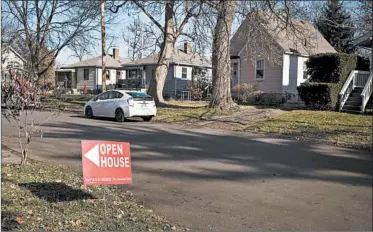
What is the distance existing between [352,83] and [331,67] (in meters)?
1.45

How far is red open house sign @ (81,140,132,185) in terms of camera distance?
543cm

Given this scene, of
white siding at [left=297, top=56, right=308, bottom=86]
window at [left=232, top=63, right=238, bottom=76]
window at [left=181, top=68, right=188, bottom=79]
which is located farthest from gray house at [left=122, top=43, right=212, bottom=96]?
white siding at [left=297, top=56, right=308, bottom=86]

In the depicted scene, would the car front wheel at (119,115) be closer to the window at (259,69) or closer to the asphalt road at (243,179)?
the asphalt road at (243,179)

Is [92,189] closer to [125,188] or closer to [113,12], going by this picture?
[125,188]

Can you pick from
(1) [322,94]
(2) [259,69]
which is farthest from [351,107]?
(2) [259,69]

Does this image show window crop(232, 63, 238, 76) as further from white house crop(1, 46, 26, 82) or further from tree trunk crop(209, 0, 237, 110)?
white house crop(1, 46, 26, 82)

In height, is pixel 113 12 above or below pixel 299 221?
above

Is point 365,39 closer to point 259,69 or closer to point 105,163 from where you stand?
point 259,69

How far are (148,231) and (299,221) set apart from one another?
6.80ft

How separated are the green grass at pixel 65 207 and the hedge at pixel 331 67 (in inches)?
795

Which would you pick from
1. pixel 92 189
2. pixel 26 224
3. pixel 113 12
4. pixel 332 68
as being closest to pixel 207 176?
pixel 92 189

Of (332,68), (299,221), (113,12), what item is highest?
(113,12)

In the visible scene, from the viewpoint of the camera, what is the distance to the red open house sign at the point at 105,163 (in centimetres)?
543

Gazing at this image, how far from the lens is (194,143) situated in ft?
44.2
